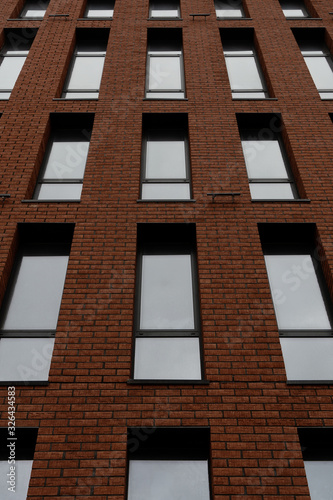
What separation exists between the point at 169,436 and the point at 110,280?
89.1 inches

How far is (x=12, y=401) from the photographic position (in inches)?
201

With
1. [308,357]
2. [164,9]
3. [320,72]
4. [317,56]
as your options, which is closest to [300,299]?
[308,357]

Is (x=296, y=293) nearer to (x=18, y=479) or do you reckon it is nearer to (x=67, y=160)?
(x=18, y=479)

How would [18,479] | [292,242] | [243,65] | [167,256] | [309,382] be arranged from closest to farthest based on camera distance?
[18,479]
[309,382]
[167,256]
[292,242]
[243,65]

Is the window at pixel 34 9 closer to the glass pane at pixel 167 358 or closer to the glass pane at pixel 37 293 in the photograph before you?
the glass pane at pixel 37 293

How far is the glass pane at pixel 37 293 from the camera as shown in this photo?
623 centimetres

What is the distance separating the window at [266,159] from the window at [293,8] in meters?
5.70

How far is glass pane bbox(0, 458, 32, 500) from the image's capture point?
482cm

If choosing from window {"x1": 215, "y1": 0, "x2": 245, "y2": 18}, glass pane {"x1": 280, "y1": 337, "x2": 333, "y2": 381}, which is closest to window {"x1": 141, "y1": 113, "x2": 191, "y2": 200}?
glass pane {"x1": 280, "y1": 337, "x2": 333, "y2": 381}

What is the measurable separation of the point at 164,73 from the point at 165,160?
3.13 meters

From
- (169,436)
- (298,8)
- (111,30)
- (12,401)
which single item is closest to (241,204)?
(169,436)

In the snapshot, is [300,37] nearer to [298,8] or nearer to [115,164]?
[298,8]

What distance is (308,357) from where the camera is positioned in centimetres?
589

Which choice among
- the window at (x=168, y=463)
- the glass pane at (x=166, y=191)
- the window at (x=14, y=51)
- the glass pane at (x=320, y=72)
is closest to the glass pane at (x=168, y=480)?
the window at (x=168, y=463)
